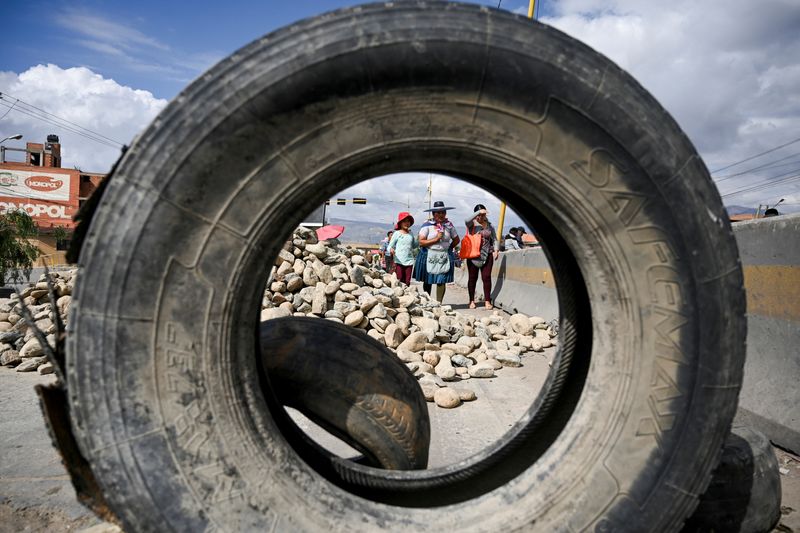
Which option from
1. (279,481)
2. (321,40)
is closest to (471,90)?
(321,40)

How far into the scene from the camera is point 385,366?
7.27 ft

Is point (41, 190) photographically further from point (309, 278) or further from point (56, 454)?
point (56, 454)

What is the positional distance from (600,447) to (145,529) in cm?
119

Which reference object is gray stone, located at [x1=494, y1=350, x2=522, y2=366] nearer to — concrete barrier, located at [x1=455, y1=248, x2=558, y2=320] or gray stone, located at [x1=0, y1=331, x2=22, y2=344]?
concrete barrier, located at [x1=455, y1=248, x2=558, y2=320]

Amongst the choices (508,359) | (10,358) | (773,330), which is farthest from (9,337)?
(773,330)

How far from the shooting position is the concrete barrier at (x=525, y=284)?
27.1 ft

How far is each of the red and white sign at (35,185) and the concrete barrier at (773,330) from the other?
44.0 meters

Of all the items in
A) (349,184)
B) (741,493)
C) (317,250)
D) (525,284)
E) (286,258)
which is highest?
(349,184)

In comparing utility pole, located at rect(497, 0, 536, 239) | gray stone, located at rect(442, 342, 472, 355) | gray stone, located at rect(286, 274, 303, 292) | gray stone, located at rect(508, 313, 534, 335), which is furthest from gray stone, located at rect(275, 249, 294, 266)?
utility pole, located at rect(497, 0, 536, 239)

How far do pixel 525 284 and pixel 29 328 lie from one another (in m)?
7.44

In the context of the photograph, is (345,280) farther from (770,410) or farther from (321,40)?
(321,40)

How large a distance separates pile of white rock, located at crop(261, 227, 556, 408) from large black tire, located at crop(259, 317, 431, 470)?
2199 millimetres

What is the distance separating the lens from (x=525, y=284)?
951 centimetres

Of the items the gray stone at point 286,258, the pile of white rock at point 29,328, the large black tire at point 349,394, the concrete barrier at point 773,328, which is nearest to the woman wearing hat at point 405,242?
the gray stone at point 286,258
